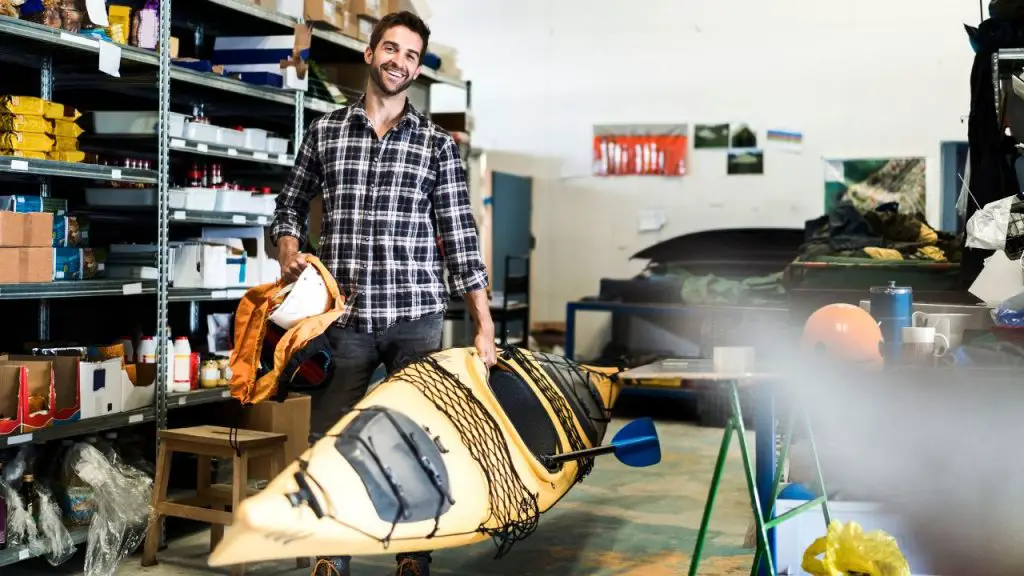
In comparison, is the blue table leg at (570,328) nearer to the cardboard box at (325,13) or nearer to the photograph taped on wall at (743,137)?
the photograph taped on wall at (743,137)

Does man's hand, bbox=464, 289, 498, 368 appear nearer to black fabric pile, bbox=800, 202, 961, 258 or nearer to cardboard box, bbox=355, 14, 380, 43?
cardboard box, bbox=355, 14, 380, 43

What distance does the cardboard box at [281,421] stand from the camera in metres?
4.32

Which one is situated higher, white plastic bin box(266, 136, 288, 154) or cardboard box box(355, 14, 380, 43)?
cardboard box box(355, 14, 380, 43)

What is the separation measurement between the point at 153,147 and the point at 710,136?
4.69 m

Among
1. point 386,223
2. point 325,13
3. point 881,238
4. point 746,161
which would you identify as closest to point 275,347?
point 386,223

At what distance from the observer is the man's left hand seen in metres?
3.16

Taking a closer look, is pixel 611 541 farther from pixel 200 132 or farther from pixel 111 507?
pixel 200 132

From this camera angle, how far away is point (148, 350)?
13.6 feet

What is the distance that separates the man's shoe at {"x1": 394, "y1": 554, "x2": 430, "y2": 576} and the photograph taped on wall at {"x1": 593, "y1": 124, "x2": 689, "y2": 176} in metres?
5.77

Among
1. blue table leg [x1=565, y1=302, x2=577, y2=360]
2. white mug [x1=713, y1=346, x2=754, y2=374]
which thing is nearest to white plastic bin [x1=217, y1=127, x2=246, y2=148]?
white mug [x1=713, y1=346, x2=754, y2=374]

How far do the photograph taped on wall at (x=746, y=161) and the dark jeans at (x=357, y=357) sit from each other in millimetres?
5469

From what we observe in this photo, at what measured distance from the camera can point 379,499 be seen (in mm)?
2412

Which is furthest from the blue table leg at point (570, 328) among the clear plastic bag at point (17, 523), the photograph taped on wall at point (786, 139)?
the clear plastic bag at point (17, 523)

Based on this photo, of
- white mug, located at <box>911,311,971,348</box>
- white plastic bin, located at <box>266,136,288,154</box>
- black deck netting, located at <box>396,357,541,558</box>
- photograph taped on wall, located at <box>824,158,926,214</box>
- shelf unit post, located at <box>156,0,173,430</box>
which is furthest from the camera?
photograph taped on wall, located at <box>824,158,926,214</box>
